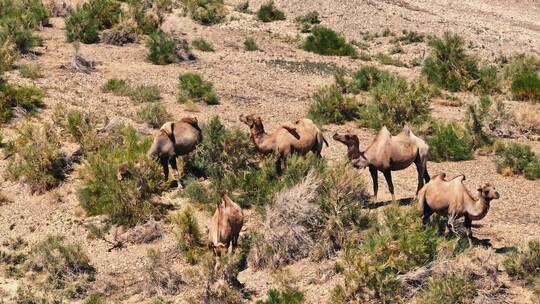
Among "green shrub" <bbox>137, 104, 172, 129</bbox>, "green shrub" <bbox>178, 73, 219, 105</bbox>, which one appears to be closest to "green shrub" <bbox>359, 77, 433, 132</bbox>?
"green shrub" <bbox>178, 73, 219, 105</bbox>

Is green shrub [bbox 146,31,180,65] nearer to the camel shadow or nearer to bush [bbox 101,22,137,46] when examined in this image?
bush [bbox 101,22,137,46]

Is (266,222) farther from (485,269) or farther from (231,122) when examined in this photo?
(231,122)

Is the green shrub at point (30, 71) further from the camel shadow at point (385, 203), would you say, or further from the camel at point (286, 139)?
the camel shadow at point (385, 203)

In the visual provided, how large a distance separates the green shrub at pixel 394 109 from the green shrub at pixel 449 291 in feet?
30.5

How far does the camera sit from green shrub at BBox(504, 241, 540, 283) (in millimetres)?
10633

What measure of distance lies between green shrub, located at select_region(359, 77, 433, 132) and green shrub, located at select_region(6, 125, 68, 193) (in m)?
8.45

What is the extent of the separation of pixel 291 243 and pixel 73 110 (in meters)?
8.41

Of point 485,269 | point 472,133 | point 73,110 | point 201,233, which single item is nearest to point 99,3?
point 73,110

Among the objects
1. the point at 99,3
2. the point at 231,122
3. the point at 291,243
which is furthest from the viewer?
the point at 99,3

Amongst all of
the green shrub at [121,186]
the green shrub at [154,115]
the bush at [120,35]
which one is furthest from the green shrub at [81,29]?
the green shrub at [121,186]

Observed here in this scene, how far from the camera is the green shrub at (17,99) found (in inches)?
708

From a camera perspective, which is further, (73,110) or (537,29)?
(537,29)

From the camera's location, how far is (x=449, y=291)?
9.90 metres

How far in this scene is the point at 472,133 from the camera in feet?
60.0
